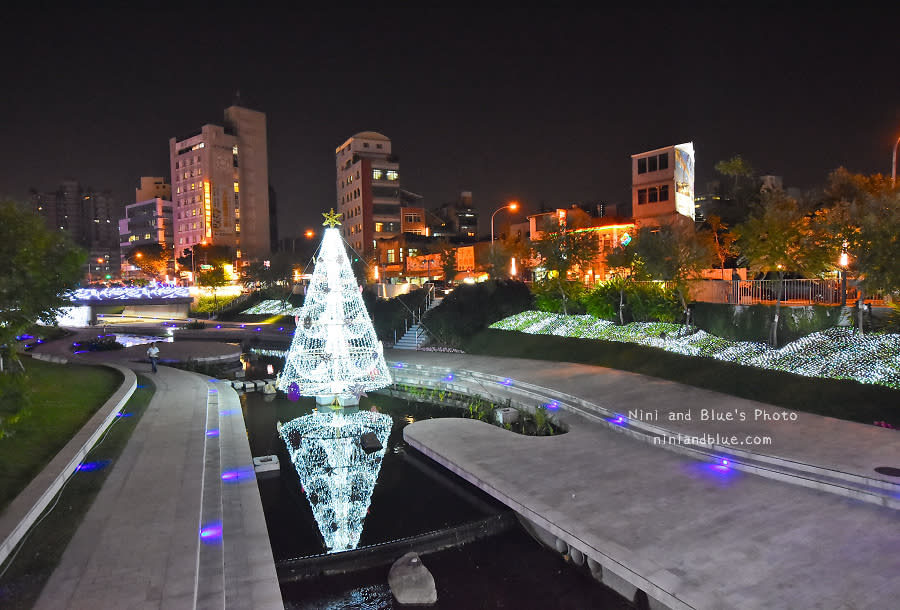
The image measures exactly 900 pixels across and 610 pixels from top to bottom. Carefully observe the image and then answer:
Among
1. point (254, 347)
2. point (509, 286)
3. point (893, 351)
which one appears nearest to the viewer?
point (893, 351)

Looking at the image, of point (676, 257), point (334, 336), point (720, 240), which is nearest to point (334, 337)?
point (334, 336)

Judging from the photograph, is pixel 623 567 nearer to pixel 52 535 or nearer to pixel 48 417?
pixel 52 535

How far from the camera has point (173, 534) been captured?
7777 millimetres

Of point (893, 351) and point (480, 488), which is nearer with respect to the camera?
point (480, 488)

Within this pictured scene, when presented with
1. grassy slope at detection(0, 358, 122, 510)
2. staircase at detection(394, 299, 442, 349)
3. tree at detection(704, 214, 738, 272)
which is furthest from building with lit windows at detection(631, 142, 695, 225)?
grassy slope at detection(0, 358, 122, 510)

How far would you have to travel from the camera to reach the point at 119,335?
4256 centimetres

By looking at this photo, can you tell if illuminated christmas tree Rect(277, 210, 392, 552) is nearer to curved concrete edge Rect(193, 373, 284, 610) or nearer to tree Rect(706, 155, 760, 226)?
curved concrete edge Rect(193, 373, 284, 610)

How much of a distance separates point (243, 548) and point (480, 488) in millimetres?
4320

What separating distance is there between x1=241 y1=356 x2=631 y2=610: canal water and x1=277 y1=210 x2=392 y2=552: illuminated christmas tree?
53cm

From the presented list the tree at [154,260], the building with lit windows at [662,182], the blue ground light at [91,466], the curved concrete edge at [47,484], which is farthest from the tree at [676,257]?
the tree at [154,260]

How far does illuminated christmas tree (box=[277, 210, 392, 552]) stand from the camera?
12.3 meters

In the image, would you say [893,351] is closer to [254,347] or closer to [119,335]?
[254,347]

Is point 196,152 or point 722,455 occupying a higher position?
point 196,152

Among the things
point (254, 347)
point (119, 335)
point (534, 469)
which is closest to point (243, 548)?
point (534, 469)
